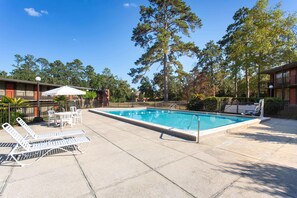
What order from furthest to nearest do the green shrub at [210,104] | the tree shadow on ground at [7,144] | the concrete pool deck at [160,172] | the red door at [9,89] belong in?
the red door at [9,89] < the green shrub at [210,104] < the tree shadow on ground at [7,144] < the concrete pool deck at [160,172]

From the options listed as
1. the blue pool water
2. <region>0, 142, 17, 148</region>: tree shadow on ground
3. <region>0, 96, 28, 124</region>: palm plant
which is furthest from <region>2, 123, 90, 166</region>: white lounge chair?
the blue pool water

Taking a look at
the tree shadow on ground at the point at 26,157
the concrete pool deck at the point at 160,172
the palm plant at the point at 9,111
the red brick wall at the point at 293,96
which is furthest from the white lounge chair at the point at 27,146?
the red brick wall at the point at 293,96

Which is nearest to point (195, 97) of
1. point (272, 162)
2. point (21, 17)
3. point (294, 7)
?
point (272, 162)

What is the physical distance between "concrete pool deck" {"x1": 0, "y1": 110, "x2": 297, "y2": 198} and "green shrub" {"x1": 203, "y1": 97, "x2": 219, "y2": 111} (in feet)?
32.1

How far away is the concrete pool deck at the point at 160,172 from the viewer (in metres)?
2.41

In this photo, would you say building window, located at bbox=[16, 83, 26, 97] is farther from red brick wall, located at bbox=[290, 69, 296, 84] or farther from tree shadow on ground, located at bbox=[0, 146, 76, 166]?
red brick wall, located at bbox=[290, 69, 296, 84]

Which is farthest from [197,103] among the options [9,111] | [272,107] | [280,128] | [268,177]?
[9,111]

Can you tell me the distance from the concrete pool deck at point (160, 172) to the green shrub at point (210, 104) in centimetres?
979

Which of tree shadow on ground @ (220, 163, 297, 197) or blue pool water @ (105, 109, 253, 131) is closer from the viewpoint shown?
tree shadow on ground @ (220, 163, 297, 197)

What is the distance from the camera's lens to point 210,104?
47.7 ft

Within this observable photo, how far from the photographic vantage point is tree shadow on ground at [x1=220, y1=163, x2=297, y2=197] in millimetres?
2408

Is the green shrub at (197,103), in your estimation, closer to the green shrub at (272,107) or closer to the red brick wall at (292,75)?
the green shrub at (272,107)

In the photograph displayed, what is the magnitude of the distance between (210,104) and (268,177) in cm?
1237

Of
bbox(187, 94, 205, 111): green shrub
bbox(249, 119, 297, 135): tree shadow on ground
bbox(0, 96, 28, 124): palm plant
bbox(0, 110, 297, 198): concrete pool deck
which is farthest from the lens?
bbox(187, 94, 205, 111): green shrub
